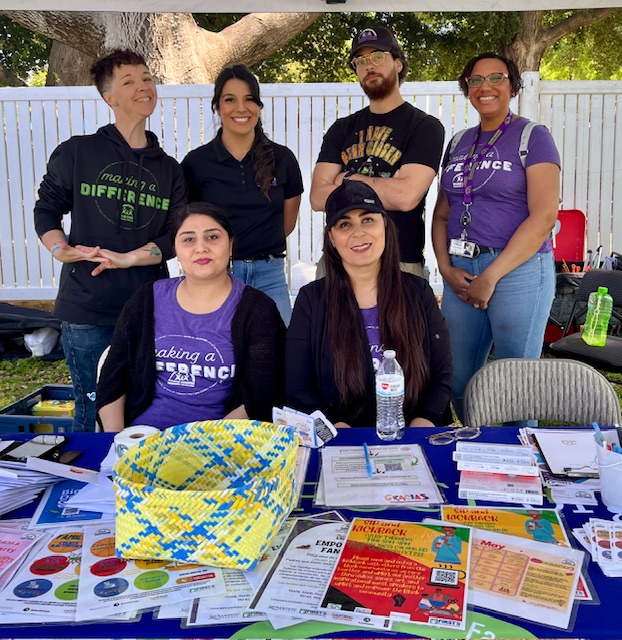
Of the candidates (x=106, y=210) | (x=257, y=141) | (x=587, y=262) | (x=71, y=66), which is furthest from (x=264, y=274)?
(x=71, y=66)

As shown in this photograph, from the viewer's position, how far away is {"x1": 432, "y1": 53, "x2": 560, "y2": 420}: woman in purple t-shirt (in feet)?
8.63

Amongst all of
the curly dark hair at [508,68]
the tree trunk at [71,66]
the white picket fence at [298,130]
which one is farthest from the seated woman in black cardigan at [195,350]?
the tree trunk at [71,66]

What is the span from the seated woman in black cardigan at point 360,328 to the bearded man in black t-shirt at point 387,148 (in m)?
0.42

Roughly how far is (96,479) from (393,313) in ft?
3.51

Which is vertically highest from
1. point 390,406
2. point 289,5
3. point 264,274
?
point 289,5

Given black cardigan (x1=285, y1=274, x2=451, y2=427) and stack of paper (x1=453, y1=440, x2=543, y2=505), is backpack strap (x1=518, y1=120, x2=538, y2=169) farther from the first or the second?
stack of paper (x1=453, y1=440, x2=543, y2=505)

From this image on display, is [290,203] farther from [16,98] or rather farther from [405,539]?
[16,98]

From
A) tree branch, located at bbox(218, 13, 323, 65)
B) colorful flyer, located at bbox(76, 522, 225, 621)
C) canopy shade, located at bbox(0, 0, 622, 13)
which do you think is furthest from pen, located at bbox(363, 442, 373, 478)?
tree branch, located at bbox(218, 13, 323, 65)

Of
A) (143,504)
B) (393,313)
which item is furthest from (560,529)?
(393,313)

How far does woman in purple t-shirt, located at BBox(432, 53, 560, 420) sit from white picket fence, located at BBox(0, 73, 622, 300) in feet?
11.7

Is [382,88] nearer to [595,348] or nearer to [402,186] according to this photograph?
[402,186]

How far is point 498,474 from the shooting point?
62.2 inches

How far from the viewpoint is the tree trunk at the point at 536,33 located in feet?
30.8

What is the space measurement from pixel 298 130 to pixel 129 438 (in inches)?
214
